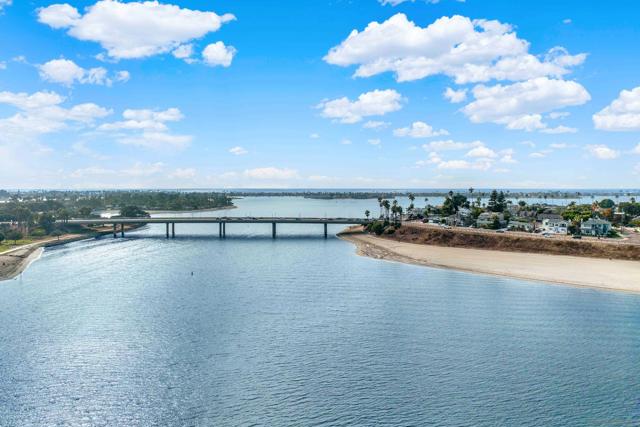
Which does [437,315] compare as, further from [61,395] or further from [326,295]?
[61,395]

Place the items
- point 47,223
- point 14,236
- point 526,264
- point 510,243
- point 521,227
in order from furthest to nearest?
point 47,223, point 521,227, point 14,236, point 510,243, point 526,264

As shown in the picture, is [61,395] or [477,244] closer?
[61,395]

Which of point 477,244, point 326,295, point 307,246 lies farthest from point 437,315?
point 307,246

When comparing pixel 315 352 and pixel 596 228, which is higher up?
pixel 596 228

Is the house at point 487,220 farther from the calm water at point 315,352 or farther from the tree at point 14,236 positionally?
the tree at point 14,236

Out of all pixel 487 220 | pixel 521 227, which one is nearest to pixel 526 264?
pixel 521 227

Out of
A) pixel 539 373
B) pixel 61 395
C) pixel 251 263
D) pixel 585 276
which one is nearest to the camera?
pixel 61 395

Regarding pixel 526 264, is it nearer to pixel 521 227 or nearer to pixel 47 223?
pixel 521 227
